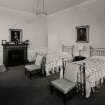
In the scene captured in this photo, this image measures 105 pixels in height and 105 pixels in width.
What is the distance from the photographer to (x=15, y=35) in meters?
6.68

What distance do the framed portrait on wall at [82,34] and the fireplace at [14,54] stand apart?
11.8 ft

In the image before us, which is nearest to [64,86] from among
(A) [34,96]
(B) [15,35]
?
(A) [34,96]

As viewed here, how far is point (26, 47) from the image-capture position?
7051 millimetres

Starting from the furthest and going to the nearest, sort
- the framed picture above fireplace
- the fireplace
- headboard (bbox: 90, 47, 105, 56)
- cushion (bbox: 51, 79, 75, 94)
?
the framed picture above fireplace
the fireplace
headboard (bbox: 90, 47, 105, 56)
cushion (bbox: 51, 79, 75, 94)

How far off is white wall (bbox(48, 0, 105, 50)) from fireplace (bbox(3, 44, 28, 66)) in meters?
2.32

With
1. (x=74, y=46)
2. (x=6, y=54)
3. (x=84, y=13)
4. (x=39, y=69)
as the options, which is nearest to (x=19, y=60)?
(x=6, y=54)

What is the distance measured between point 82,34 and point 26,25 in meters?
3.96

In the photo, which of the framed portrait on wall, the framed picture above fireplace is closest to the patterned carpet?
the framed portrait on wall

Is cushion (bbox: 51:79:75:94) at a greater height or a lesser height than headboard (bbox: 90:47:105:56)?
lesser

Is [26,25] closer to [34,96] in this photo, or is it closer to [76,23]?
[76,23]

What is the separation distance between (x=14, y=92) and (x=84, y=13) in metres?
5.13

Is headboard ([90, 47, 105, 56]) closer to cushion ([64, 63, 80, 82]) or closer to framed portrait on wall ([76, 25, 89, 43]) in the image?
framed portrait on wall ([76, 25, 89, 43])

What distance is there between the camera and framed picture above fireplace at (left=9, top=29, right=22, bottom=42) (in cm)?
654

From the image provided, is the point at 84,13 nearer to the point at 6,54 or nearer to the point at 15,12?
the point at 15,12
